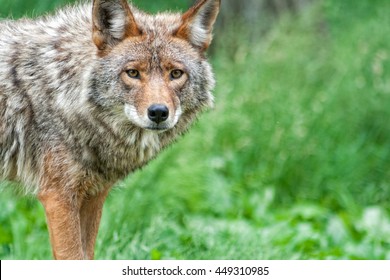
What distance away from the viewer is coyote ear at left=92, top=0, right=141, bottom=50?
20.0ft

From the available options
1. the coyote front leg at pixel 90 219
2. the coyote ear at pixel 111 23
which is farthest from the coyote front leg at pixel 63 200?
the coyote ear at pixel 111 23

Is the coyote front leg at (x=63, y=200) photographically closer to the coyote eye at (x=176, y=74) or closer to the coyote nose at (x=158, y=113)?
the coyote nose at (x=158, y=113)

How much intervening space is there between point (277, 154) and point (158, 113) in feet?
12.5

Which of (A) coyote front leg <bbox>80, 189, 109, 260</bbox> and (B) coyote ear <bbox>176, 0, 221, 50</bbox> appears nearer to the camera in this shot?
(B) coyote ear <bbox>176, 0, 221, 50</bbox>

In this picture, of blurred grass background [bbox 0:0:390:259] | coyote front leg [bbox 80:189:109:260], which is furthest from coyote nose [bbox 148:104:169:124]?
blurred grass background [bbox 0:0:390:259]

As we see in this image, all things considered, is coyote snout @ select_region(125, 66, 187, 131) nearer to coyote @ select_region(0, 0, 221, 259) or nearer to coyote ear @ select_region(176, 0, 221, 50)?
coyote @ select_region(0, 0, 221, 259)

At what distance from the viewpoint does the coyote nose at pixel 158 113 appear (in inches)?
232

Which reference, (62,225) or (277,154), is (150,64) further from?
(277,154)

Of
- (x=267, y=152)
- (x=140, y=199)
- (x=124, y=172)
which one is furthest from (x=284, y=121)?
(x=124, y=172)

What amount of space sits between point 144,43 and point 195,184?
3113mm

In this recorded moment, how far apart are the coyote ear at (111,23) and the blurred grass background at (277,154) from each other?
→ 1810mm

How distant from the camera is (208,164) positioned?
9344 millimetres

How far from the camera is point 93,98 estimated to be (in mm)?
6234

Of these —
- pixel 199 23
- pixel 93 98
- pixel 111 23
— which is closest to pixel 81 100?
pixel 93 98
